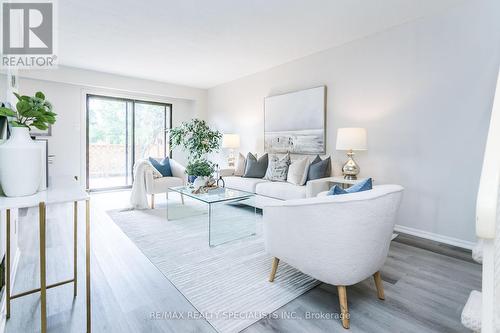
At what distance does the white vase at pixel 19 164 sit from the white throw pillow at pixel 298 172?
3.02 meters

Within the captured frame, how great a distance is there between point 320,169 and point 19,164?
3.19m

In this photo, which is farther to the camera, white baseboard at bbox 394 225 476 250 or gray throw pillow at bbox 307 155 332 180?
gray throw pillow at bbox 307 155 332 180

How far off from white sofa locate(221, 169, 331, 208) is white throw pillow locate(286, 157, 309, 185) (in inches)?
3.7

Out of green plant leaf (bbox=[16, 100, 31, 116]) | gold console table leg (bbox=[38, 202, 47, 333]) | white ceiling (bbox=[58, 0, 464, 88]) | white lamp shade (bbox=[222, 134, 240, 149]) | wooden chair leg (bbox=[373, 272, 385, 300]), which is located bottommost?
wooden chair leg (bbox=[373, 272, 385, 300])

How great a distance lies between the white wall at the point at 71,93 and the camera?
4.71m

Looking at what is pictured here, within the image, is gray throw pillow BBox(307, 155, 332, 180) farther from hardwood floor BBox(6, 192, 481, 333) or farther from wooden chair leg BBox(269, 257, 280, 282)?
wooden chair leg BBox(269, 257, 280, 282)

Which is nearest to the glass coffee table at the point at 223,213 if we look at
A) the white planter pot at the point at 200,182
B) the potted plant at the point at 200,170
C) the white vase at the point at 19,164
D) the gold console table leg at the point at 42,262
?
the white planter pot at the point at 200,182

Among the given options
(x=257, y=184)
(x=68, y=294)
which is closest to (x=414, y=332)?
(x=68, y=294)

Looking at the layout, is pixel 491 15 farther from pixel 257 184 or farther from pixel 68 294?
pixel 68 294

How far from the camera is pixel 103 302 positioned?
66.6 inches

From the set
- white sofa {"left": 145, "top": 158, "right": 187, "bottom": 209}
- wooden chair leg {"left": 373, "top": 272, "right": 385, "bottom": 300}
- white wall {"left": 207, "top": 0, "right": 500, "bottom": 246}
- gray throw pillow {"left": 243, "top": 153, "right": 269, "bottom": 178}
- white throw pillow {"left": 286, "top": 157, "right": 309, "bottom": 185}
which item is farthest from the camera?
gray throw pillow {"left": 243, "top": 153, "right": 269, "bottom": 178}

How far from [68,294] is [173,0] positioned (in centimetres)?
281

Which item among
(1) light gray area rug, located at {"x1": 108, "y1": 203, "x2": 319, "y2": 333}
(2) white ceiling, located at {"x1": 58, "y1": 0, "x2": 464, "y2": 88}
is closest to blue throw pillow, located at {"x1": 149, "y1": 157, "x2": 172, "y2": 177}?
(1) light gray area rug, located at {"x1": 108, "y1": 203, "x2": 319, "y2": 333}

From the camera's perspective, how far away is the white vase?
3.74ft
